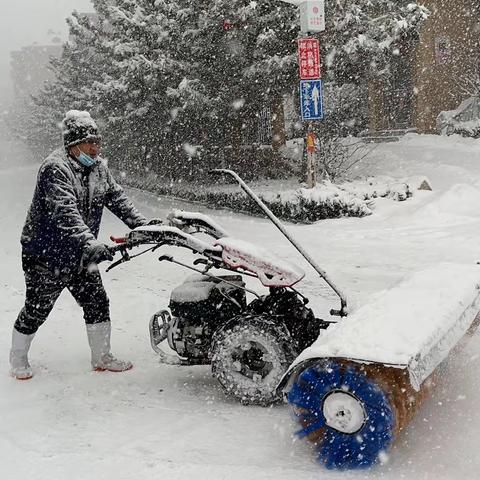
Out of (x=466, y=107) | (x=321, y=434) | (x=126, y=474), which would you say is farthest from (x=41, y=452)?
(x=466, y=107)

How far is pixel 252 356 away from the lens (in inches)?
145

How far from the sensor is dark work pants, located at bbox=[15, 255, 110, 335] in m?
4.21

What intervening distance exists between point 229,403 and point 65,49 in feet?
99.5

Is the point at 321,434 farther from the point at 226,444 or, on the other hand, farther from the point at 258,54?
the point at 258,54

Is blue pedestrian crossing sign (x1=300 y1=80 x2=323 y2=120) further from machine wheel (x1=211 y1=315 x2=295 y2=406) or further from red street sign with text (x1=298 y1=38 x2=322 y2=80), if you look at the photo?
machine wheel (x1=211 y1=315 x2=295 y2=406)

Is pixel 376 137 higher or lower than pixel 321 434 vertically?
lower

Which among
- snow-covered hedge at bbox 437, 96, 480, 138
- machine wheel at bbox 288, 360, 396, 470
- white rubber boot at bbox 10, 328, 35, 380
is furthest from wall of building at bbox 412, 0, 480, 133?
machine wheel at bbox 288, 360, 396, 470

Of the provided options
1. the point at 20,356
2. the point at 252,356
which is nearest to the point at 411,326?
the point at 252,356

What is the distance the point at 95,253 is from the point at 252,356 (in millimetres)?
1108

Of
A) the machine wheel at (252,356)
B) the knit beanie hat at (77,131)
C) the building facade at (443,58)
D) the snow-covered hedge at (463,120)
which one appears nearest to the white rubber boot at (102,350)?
the machine wheel at (252,356)

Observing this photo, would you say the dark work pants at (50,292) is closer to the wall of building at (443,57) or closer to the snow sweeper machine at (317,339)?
the snow sweeper machine at (317,339)

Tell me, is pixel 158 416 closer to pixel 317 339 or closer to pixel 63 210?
pixel 317 339

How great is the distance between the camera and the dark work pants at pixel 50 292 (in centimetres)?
421

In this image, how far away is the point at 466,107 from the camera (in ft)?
68.5
